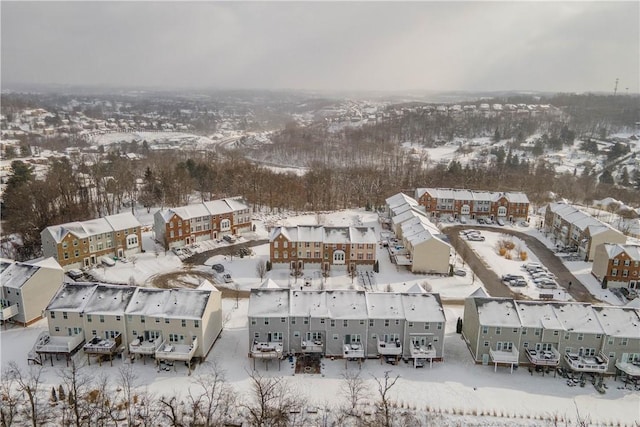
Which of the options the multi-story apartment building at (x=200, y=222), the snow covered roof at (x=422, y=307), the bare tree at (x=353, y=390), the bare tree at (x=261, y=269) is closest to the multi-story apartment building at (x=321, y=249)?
the bare tree at (x=261, y=269)

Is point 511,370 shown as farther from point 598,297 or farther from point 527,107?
point 527,107

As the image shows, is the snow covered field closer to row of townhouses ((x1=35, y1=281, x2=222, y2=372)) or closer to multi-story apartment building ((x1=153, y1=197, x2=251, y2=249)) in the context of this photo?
row of townhouses ((x1=35, y1=281, x2=222, y2=372))

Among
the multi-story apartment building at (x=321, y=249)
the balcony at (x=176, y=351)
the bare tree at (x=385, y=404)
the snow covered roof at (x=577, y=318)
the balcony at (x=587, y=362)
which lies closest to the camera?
the bare tree at (x=385, y=404)

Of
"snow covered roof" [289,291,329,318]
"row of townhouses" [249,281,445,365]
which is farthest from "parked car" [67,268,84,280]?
"snow covered roof" [289,291,329,318]

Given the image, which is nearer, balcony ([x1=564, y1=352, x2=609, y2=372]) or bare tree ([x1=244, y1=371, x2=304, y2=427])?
bare tree ([x1=244, y1=371, x2=304, y2=427])

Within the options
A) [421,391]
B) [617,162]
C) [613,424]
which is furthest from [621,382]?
[617,162]

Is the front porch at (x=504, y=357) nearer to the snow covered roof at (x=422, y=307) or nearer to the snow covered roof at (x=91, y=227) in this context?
the snow covered roof at (x=422, y=307)
